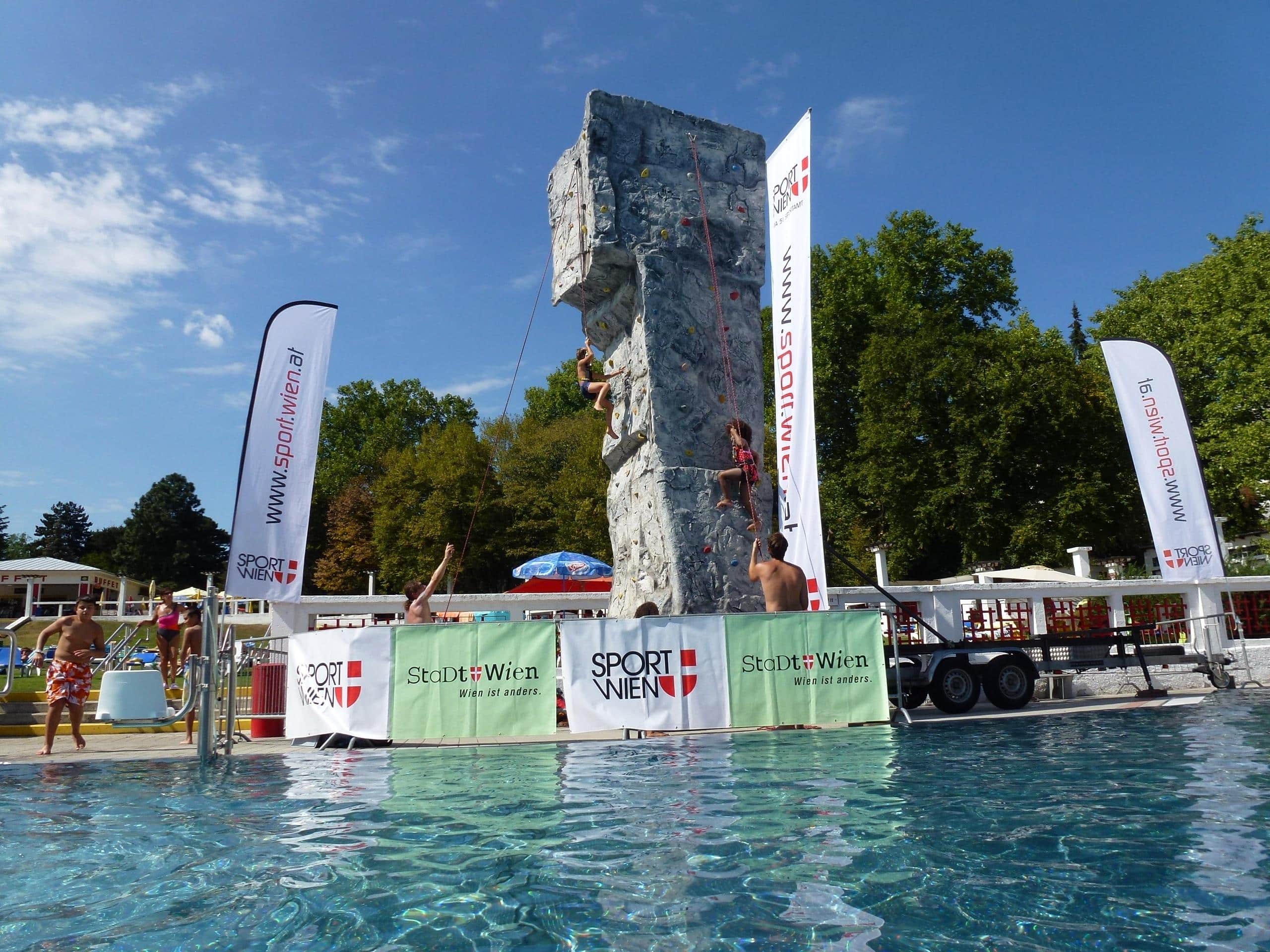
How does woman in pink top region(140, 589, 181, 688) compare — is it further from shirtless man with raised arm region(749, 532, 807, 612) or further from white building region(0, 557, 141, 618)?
white building region(0, 557, 141, 618)

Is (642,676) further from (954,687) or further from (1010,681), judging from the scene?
(1010,681)

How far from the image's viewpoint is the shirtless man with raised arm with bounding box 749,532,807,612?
1030cm

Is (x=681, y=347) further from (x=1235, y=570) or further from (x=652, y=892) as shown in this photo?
(x=1235, y=570)

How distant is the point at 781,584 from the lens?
408 inches

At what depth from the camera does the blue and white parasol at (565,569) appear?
1992cm

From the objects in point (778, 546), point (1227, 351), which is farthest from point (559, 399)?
point (778, 546)

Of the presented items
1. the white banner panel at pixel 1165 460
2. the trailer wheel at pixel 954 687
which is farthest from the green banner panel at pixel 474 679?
the white banner panel at pixel 1165 460

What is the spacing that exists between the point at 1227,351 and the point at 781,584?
26639 mm

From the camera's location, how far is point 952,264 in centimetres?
3769

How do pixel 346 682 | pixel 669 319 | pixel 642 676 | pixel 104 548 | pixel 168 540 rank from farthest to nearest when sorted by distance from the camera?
pixel 104 548
pixel 168 540
pixel 669 319
pixel 346 682
pixel 642 676

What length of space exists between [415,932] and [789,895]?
1559 millimetres

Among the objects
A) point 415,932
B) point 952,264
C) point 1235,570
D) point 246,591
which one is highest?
point 952,264

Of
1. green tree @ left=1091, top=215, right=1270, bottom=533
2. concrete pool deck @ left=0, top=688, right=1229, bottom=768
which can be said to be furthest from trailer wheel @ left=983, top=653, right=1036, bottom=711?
green tree @ left=1091, top=215, right=1270, bottom=533

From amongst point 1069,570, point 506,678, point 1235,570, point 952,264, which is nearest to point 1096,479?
point 1069,570
